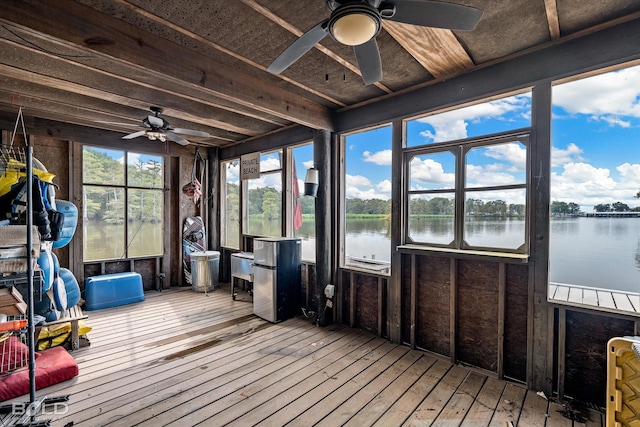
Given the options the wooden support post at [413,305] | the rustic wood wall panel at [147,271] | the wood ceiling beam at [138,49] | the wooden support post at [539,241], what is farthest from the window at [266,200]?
the wooden support post at [539,241]

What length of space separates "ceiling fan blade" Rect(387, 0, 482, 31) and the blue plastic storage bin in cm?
515

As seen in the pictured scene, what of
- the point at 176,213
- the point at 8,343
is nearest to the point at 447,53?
the point at 8,343

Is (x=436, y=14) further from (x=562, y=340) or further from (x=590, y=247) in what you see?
(x=562, y=340)

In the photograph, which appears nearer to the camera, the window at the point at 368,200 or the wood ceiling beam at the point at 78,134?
the window at the point at 368,200

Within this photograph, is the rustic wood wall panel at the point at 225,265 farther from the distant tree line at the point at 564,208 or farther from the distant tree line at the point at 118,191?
the distant tree line at the point at 564,208

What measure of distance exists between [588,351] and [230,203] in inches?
221

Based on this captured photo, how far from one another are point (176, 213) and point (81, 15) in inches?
167

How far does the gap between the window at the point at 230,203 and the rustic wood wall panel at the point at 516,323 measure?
15.1 ft

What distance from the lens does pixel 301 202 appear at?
4676 mm

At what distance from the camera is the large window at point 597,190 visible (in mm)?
2219

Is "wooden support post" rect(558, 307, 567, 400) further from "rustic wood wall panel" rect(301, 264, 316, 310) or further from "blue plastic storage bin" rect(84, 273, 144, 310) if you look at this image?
"blue plastic storage bin" rect(84, 273, 144, 310)

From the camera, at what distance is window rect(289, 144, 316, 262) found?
458 centimetres

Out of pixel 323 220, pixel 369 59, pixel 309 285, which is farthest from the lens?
pixel 309 285

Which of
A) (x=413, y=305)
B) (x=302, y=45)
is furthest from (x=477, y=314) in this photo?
(x=302, y=45)
